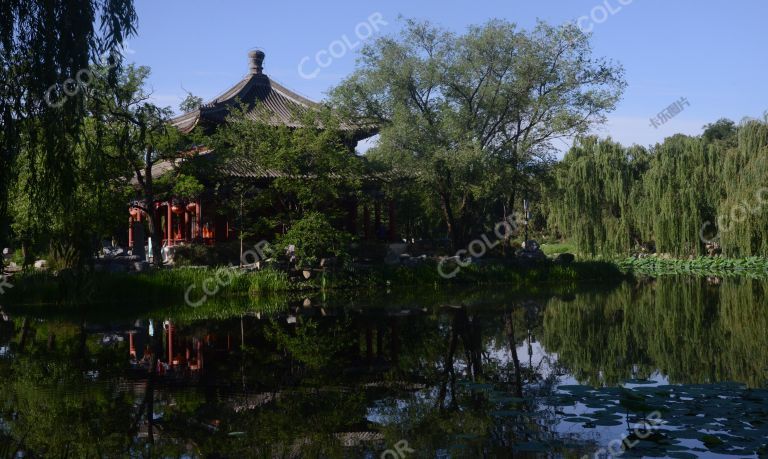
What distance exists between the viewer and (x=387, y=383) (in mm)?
6215

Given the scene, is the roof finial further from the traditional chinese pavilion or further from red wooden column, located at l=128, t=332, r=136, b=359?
red wooden column, located at l=128, t=332, r=136, b=359

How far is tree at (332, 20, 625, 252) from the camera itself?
17.3 metres

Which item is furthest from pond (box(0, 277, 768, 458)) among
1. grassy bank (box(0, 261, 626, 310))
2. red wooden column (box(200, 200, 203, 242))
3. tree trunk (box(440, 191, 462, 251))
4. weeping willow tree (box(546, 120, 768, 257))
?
weeping willow tree (box(546, 120, 768, 257))

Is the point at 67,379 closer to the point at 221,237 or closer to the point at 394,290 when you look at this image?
the point at 394,290

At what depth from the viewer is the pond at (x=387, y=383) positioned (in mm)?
4352

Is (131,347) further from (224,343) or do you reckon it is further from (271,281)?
(271,281)

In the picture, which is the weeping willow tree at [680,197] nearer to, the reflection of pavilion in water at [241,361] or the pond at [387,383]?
the pond at [387,383]

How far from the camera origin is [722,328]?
31.0ft

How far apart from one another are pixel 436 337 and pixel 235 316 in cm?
386

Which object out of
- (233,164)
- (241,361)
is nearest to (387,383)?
(241,361)

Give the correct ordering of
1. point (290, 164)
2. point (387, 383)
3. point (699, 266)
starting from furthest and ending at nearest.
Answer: point (699, 266), point (290, 164), point (387, 383)

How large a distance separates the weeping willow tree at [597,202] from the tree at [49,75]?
18.6 meters

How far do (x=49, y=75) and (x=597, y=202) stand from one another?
794 inches

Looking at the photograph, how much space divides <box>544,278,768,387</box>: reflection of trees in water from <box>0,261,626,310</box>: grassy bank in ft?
11.0
